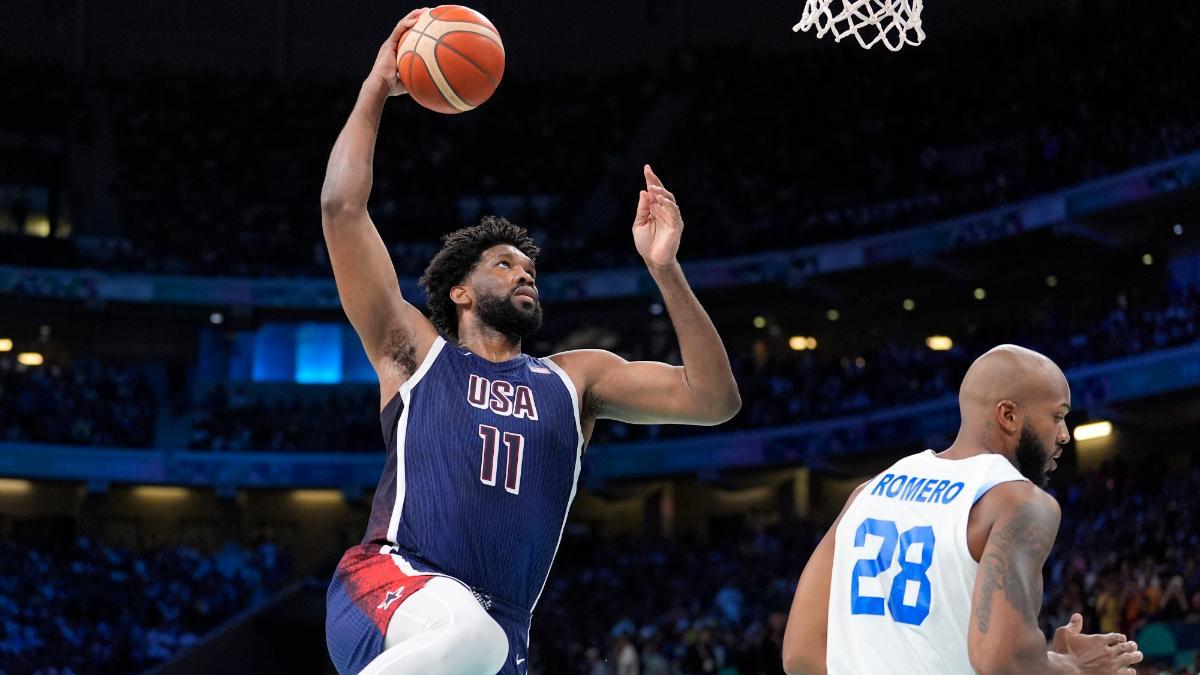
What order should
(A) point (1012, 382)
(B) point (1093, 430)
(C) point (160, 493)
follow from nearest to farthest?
(A) point (1012, 382) → (B) point (1093, 430) → (C) point (160, 493)

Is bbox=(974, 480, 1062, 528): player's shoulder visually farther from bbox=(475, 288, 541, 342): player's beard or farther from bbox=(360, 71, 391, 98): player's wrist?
bbox=(360, 71, 391, 98): player's wrist

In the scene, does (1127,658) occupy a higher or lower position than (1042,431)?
lower

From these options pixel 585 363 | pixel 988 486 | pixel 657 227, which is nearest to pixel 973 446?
pixel 988 486

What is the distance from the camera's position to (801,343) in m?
33.4

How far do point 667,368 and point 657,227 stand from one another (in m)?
0.50

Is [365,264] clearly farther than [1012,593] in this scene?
Yes

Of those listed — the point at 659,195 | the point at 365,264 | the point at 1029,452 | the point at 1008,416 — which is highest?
the point at 659,195

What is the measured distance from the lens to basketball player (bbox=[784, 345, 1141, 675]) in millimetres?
3695

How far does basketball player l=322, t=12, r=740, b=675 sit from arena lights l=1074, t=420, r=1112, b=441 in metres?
21.2

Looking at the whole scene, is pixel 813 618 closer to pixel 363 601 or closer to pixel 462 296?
pixel 363 601

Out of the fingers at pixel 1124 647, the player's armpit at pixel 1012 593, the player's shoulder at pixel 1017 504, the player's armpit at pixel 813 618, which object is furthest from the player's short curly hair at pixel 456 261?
the fingers at pixel 1124 647

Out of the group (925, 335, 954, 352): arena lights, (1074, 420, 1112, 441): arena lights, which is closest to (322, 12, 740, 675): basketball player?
(1074, 420, 1112, 441): arena lights

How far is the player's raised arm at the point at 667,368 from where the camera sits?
4.91 meters

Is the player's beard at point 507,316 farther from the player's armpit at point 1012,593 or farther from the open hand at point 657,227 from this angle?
the player's armpit at point 1012,593
